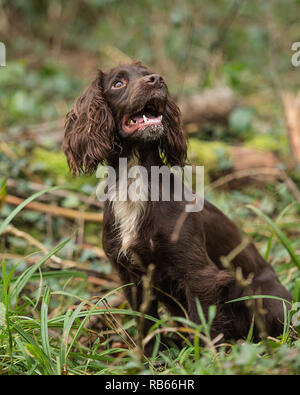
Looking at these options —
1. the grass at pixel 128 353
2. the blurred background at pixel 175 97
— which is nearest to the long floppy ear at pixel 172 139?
the blurred background at pixel 175 97

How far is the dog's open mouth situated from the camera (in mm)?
2820

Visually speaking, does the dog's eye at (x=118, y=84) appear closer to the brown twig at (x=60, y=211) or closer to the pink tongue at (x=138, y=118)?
the pink tongue at (x=138, y=118)

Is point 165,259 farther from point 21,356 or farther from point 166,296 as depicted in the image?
point 21,356

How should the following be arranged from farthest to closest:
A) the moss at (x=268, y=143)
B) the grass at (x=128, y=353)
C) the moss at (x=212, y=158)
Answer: the moss at (x=268, y=143) → the moss at (x=212, y=158) → the grass at (x=128, y=353)

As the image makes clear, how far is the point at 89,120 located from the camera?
2889mm

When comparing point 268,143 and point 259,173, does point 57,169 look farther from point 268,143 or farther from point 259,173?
point 268,143

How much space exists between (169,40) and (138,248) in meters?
6.33

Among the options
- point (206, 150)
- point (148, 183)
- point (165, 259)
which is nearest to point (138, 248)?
point (165, 259)

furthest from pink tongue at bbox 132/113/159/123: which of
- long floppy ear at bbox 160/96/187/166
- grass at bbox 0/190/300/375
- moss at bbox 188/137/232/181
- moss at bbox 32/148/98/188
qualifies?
moss at bbox 188/137/232/181

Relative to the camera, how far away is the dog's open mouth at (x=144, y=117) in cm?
282

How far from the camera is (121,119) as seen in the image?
115 inches

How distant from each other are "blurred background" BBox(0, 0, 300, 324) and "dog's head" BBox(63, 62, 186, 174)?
0.56m

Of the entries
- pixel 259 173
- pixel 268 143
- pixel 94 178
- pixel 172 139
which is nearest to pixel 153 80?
pixel 172 139

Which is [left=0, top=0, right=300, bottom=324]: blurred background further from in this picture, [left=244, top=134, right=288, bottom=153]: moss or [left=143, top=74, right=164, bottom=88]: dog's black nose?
[left=143, top=74, right=164, bottom=88]: dog's black nose
